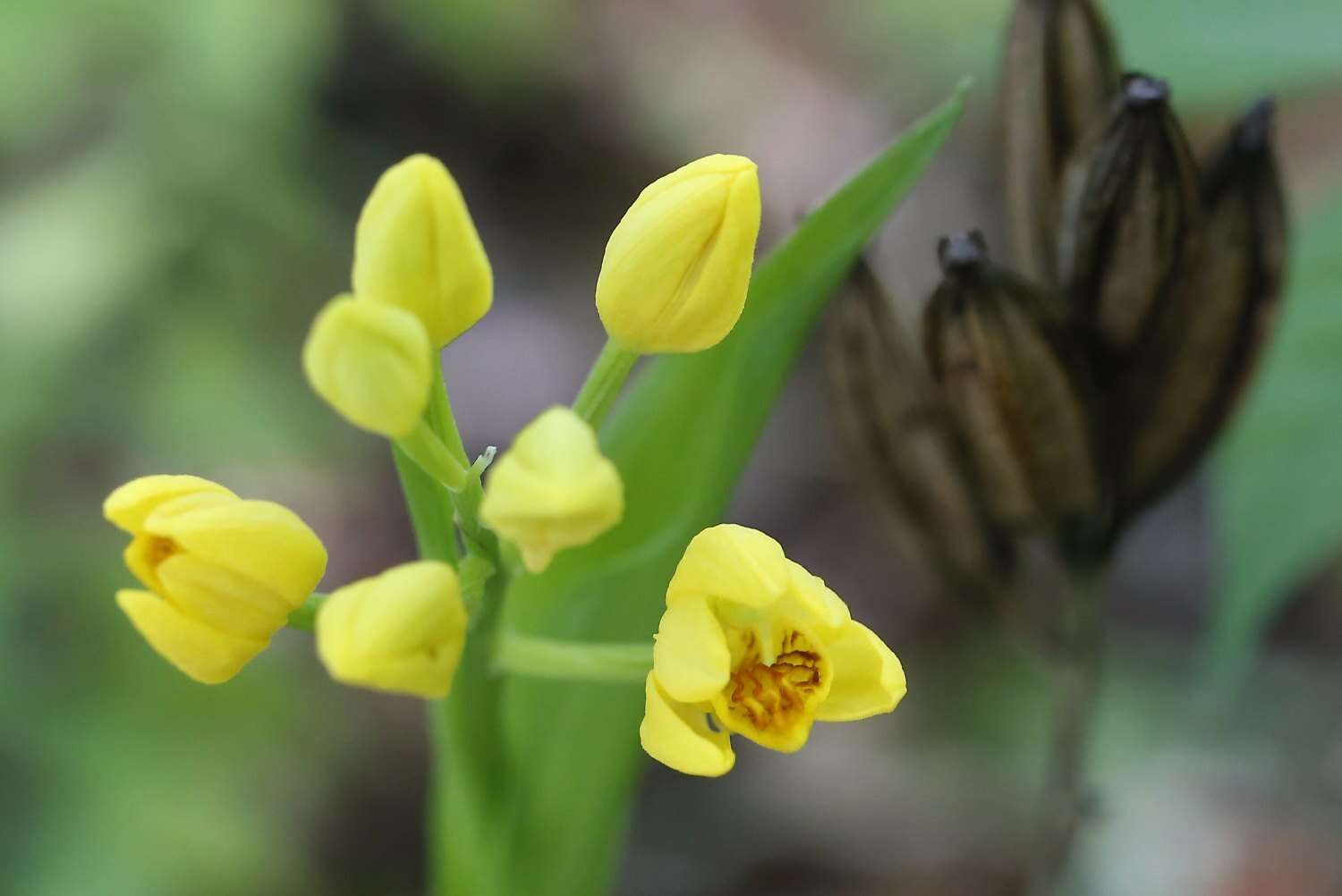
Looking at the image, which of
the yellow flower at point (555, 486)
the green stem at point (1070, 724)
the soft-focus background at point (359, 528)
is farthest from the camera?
the soft-focus background at point (359, 528)

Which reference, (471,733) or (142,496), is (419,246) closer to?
(142,496)

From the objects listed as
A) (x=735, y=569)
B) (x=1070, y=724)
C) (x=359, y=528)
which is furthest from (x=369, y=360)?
(x=359, y=528)

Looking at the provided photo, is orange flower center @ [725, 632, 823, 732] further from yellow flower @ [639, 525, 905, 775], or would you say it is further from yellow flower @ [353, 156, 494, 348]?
yellow flower @ [353, 156, 494, 348]

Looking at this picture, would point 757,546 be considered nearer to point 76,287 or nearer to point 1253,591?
point 1253,591

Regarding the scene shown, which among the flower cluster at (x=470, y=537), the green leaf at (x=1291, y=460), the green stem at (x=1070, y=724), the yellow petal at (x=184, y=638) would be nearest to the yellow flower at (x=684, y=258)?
the flower cluster at (x=470, y=537)

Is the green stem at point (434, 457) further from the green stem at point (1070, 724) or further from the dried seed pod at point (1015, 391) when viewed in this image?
the green stem at point (1070, 724)

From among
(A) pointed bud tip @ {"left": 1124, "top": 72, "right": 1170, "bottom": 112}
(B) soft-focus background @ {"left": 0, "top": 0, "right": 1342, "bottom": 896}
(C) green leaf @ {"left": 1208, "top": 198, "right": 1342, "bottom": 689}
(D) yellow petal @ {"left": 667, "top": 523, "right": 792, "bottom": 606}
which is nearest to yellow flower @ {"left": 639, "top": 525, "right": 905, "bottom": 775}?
(D) yellow petal @ {"left": 667, "top": 523, "right": 792, "bottom": 606}

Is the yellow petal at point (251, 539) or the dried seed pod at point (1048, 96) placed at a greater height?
the dried seed pod at point (1048, 96)
